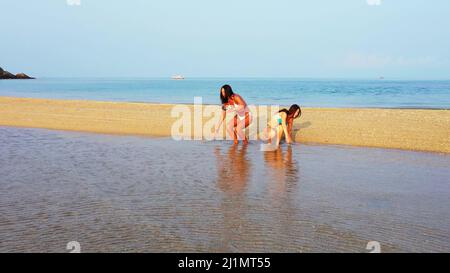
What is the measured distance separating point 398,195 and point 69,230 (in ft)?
15.9

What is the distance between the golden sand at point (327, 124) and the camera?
1288cm

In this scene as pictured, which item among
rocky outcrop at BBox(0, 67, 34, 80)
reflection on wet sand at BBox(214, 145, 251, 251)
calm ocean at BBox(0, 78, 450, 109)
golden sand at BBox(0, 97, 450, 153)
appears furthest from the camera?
rocky outcrop at BBox(0, 67, 34, 80)

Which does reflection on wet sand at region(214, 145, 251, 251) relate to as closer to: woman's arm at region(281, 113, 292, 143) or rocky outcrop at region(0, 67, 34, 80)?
woman's arm at region(281, 113, 292, 143)

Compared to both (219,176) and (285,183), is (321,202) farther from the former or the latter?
(219,176)

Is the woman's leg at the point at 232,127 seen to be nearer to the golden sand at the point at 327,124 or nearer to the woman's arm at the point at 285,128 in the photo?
the woman's arm at the point at 285,128

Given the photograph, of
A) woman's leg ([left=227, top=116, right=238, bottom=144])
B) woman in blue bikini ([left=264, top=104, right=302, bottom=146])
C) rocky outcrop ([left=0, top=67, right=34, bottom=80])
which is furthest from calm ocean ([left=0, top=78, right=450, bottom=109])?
rocky outcrop ([left=0, top=67, right=34, bottom=80])

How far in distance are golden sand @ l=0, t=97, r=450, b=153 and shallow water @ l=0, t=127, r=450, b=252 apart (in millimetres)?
1800

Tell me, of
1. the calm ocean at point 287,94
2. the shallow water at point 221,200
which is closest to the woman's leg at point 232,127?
the shallow water at point 221,200

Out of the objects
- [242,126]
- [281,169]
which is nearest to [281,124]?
[242,126]

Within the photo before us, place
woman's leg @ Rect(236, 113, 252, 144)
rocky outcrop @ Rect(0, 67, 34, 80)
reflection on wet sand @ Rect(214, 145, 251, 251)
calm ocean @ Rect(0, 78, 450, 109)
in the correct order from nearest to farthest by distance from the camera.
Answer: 1. reflection on wet sand @ Rect(214, 145, 251, 251)
2. woman's leg @ Rect(236, 113, 252, 144)
3. calm ocean @ Rect(0, 78, 450, 109)
4. rocky outcrop @ Rect(0, 67, 34, 80)

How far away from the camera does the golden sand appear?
42.2ft
